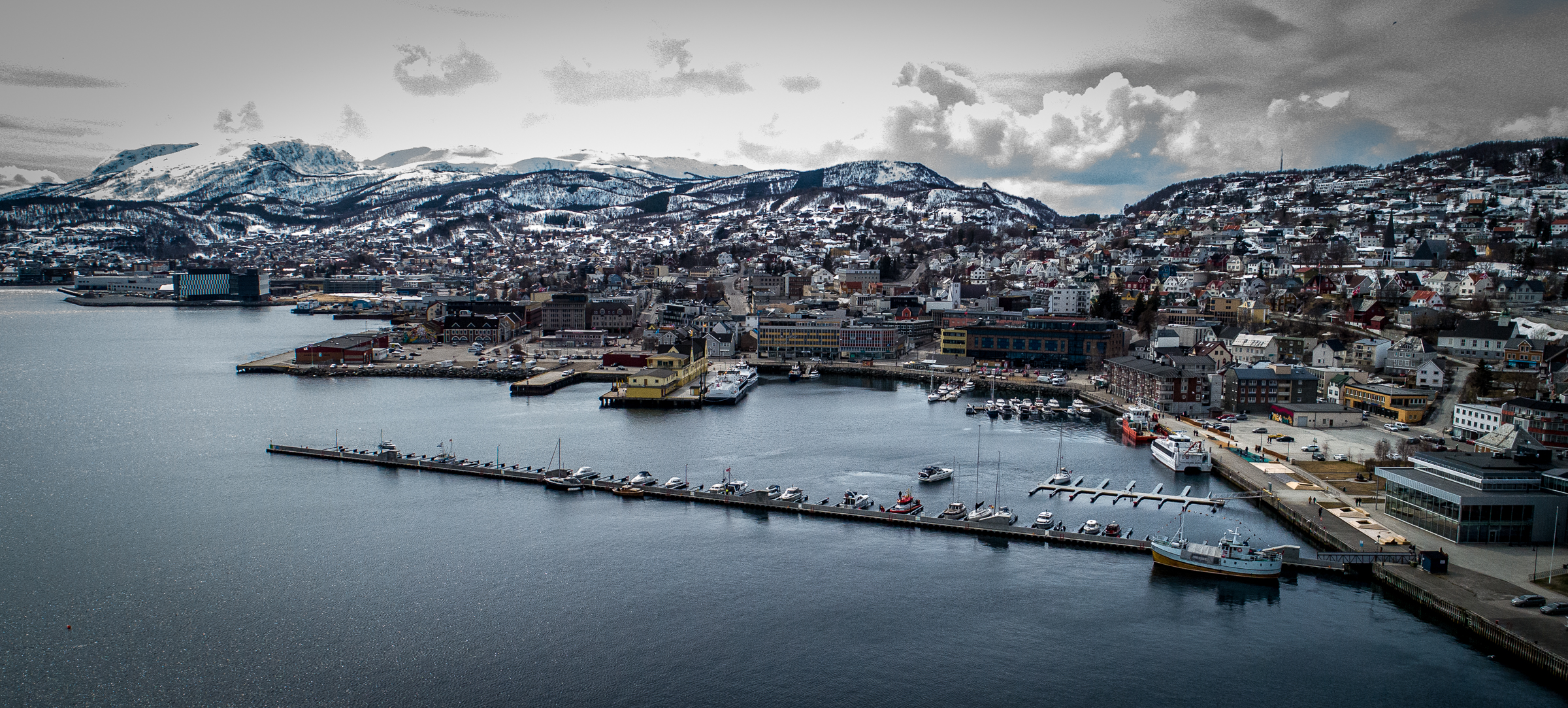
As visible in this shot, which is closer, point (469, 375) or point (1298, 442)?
point (1298, 442)

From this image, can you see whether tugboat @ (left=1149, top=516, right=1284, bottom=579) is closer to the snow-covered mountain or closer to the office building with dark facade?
the office building with dark facade

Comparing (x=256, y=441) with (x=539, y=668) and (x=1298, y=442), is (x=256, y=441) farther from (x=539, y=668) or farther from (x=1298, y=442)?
(x=1298, y=442)

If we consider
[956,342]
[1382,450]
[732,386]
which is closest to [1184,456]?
[1382,450]

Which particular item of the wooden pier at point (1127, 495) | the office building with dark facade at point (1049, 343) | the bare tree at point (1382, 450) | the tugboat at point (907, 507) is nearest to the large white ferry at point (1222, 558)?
the wooden pier at point (1127, 495)

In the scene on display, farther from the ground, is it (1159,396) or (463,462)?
(1159,396)

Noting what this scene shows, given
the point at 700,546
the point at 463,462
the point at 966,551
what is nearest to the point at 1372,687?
the point at 966,551

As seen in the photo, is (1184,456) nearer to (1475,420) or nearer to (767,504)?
(1475,420)

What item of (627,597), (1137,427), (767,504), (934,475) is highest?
(1137,427)

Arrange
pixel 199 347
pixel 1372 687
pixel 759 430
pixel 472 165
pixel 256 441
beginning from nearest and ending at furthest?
pixel 1372 687 < pixel 256 441 < pixel 759 430 < pixel 199 347 < pixel 472 165
